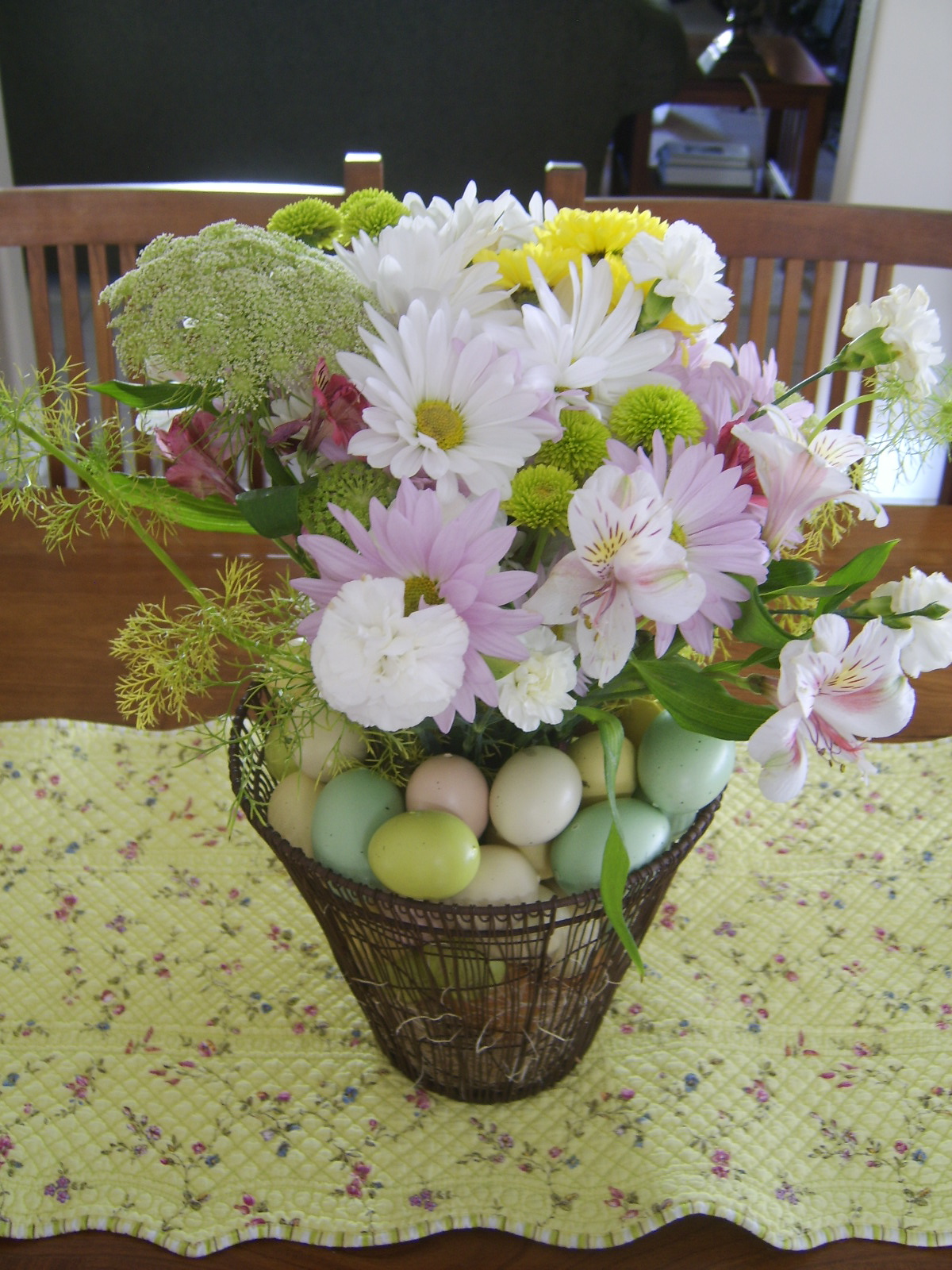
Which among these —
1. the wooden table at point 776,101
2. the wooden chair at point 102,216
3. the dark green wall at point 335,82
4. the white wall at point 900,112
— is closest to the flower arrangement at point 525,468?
the wooden chair at point 102,216

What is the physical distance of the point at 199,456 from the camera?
58 cm

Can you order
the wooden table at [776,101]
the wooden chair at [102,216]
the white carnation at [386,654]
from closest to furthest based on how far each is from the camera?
the white carnation at [386,654]
the wooden chair at [102,216]
the wooden table at [776,101]

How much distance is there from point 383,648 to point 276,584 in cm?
58

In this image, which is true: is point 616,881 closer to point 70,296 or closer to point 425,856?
point 425,856

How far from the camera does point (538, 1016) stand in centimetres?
65

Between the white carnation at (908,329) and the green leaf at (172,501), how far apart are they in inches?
12.9

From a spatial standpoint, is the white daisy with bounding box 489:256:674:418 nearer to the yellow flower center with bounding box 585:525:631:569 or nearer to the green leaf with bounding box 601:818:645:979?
the yellow flower center with bounding box 585:525:631:569

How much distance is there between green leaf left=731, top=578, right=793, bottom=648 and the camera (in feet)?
1.75

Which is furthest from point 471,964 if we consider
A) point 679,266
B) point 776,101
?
point 776,101

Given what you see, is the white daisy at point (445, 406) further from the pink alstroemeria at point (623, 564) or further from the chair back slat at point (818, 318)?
the chair back slat at point (818, 318)

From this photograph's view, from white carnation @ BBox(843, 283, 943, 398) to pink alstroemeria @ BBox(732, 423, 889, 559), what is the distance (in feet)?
0.28

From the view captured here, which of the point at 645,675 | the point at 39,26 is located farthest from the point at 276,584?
the point at 39,26

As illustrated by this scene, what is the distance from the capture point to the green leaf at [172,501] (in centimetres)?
60

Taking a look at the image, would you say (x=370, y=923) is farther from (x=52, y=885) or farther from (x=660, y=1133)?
(x=52, y=885)
